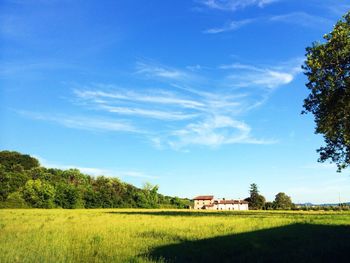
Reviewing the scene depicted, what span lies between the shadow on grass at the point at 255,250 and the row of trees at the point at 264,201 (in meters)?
141

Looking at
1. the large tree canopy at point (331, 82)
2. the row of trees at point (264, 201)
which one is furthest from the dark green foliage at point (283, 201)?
the large tree canopy at point (331, 82)

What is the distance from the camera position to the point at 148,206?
12488 cm

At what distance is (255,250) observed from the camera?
1789 centimetres

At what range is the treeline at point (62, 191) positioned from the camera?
96688 millimetres

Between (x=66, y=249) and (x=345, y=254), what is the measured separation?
11.9m

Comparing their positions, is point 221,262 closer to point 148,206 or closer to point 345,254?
point 345,254

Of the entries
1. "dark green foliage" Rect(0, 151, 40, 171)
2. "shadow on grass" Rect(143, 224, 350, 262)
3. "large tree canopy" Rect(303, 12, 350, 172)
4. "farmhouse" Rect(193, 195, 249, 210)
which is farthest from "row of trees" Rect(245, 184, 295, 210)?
"shadow on grass" Rect(143, 224, 350, 262)

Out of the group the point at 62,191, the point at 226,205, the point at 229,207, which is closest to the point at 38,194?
the point at 62,191

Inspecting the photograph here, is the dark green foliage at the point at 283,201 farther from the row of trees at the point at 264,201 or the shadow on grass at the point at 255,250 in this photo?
the shadow on grass at the point at 255,250

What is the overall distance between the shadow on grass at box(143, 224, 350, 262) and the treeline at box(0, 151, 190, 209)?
81.9 meters

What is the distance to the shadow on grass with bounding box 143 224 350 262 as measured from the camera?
15.5 m

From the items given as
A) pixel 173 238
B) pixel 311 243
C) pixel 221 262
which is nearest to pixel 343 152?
pixel 311 243

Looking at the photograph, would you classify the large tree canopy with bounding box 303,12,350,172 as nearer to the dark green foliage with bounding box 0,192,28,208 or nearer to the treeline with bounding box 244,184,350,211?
the dark green foliage with bounding box 0,192,28,208

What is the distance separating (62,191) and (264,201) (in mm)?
92054
